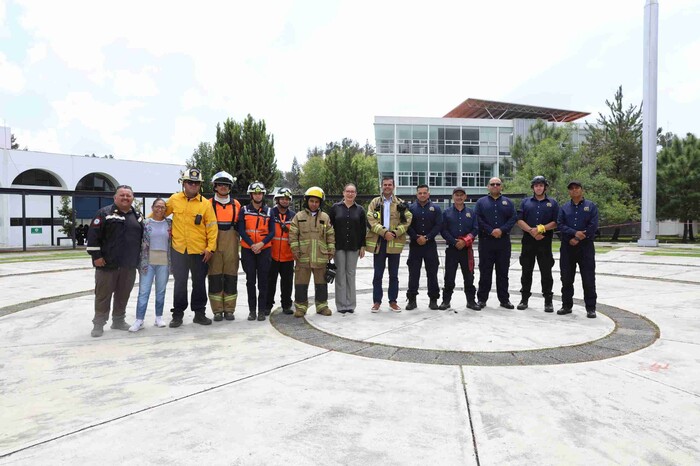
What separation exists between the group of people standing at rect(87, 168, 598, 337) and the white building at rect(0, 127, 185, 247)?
2612 cm

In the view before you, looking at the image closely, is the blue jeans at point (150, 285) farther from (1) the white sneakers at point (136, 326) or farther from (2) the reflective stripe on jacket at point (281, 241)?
(2) the reflective stripe on jacket at point (281, 241)

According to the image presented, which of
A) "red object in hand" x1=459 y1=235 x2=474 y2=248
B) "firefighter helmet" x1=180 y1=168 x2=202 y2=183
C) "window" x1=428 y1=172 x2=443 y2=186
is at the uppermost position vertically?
"window" x1=428 y1=172 x2=443 y2=186

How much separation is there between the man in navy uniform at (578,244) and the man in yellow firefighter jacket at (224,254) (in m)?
4.29

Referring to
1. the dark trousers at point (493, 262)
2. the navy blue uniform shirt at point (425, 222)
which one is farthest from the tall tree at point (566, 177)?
the navy blue uniform shirt at point (425, 222)

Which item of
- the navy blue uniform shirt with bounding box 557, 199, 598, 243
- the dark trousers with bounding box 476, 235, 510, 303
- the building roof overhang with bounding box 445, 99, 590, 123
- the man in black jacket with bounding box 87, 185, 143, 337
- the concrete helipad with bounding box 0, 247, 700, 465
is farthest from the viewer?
the building roof overhang with bounding box 445, 99, 590, 123

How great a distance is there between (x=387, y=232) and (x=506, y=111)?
1696 inches

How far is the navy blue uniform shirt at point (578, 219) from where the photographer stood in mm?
5766

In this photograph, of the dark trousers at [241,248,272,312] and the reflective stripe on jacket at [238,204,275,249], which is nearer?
the reflective stripe on jacket at [238,204,275,249]

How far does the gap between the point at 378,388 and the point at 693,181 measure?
114ft

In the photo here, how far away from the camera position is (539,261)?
6.14 meters

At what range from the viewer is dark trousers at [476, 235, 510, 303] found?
6277mm

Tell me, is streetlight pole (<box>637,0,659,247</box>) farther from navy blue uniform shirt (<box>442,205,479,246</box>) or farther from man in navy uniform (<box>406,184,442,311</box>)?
man in navy uniform (<box>406,184,442,311</box>)

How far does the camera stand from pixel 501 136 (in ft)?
136

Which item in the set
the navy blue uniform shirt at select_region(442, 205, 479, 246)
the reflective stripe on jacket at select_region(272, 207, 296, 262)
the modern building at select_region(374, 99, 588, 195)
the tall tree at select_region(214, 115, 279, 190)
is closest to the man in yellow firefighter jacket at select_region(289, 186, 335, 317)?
the reflective stripe on jacket at select_region(272, 207, 296, 262)
